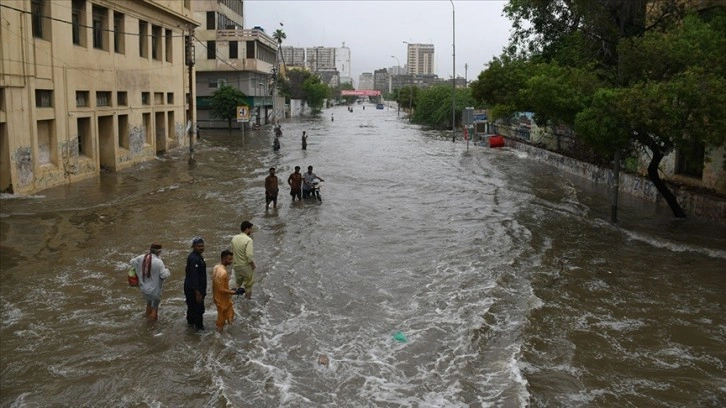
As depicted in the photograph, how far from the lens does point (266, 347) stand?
9.88 metres

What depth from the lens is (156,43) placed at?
37688 mm

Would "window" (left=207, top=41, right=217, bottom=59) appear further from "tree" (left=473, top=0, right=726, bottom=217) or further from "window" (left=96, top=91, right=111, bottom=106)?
"tree" (left=473, top=0, right=726, bottom=217)

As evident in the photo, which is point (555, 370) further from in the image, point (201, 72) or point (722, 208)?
point (201, 72)

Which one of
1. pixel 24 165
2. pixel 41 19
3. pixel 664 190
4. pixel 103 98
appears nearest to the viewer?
pixel 664 190

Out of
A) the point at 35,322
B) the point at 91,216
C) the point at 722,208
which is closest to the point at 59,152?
the point at 91,216

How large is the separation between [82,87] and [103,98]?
2.76m

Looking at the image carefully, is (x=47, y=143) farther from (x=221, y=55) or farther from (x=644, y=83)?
(x=221, y=55)

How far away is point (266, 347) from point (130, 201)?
46.5 ft

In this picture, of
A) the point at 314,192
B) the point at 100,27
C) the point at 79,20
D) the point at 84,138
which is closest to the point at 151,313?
the point at 314,192

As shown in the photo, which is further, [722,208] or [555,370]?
[722,208]

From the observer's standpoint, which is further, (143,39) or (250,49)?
(250,49)

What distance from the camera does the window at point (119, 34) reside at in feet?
103

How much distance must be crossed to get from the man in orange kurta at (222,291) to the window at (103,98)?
2147cm

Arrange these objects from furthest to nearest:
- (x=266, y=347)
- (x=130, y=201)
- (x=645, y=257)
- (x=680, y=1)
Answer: (x=680, y=1) → (x=130, y=201) → (x=645, y=257) → (x=266, y=347)
